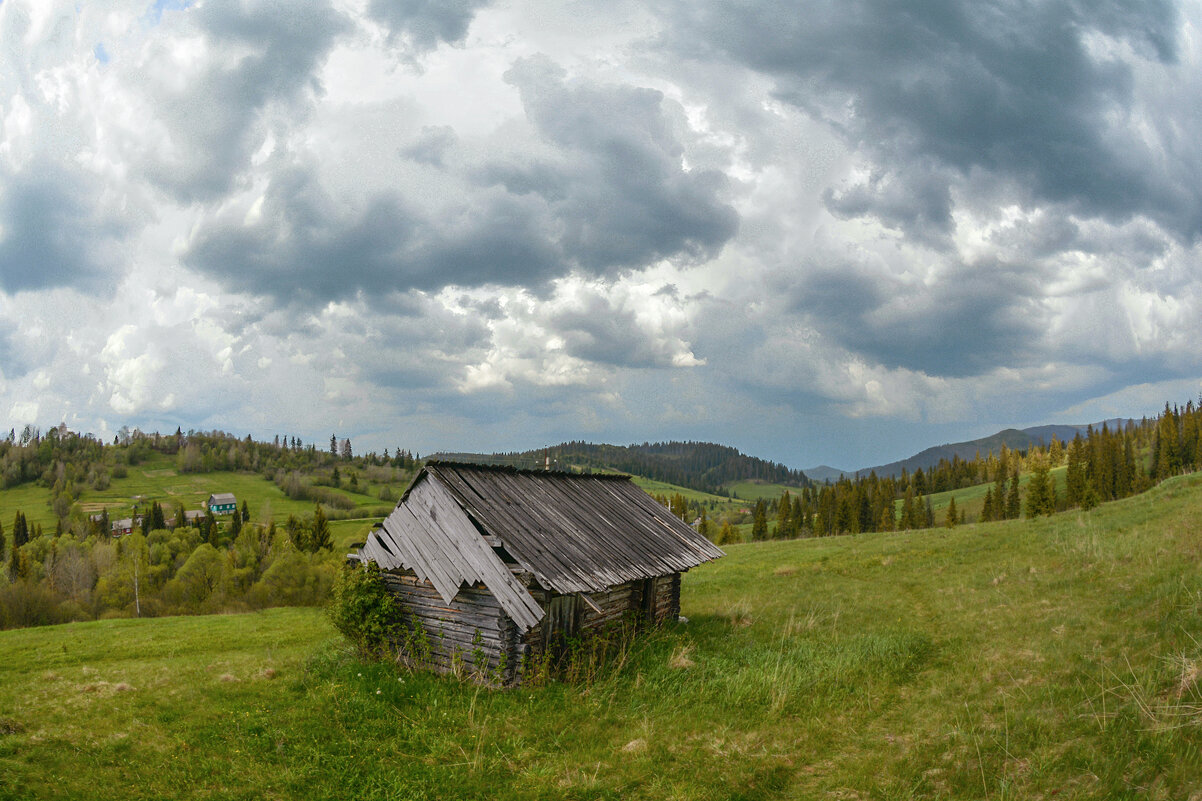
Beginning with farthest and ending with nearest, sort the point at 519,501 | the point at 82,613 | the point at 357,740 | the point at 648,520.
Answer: the point at 82,613
the point at 648,520
the point at 519,501
the point at 357,740

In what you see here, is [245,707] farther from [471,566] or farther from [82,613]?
[82,613]

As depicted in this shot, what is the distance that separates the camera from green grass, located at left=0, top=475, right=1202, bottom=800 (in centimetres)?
994

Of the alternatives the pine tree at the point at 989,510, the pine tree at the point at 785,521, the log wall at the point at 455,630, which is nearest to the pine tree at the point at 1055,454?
the pine tree at the point at 989,510

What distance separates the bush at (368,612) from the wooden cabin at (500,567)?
1.20ft

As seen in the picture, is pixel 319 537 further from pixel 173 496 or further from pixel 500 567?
pixel 173 496

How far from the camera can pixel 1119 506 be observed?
38562mm

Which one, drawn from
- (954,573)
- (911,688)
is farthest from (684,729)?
(954,573)

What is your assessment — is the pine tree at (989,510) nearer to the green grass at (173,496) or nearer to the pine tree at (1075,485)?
the pine tree at (1075,485)

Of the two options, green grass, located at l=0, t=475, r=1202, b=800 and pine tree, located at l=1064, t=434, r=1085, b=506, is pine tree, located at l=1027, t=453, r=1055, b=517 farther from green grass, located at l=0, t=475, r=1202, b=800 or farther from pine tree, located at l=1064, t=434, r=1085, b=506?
green grass, located at l=0, t=475, r=1202, b=800

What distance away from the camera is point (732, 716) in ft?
43.0

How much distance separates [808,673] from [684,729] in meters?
4.25

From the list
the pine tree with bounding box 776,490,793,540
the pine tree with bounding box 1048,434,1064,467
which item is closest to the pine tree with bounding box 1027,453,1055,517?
the pine tree with bounding box 776,490,793,540

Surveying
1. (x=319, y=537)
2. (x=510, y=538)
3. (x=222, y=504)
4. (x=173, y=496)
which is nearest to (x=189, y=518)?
(x=222, y=504)

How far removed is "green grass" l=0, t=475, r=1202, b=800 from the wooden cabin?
1.16 meters
